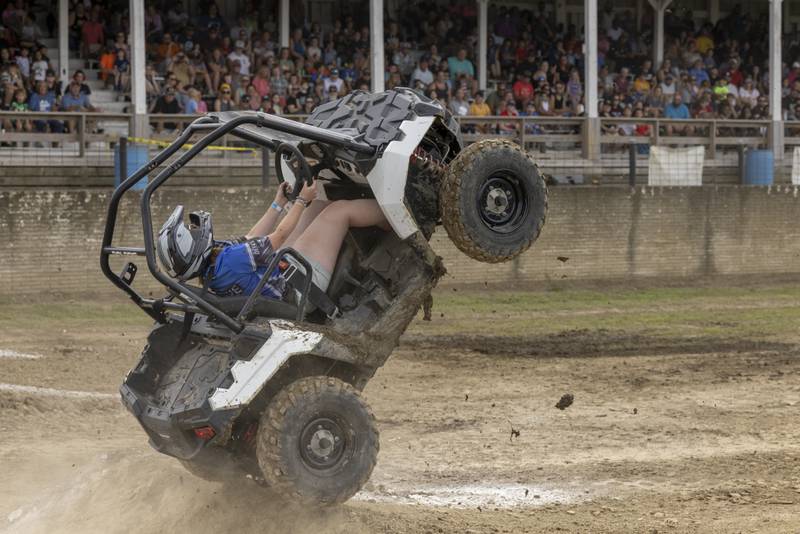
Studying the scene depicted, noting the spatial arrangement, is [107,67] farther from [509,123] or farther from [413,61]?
[509,123]

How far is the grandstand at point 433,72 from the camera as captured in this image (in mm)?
19266

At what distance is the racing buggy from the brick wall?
943 cm

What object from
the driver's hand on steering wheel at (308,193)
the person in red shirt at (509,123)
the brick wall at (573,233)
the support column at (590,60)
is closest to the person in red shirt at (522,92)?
the person in red shirt at (509,123)

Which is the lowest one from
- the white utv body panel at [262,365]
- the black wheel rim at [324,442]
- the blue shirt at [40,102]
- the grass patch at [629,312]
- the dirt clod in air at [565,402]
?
the grass patch at [629,312]

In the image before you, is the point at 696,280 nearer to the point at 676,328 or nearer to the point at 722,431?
the point at 676,328

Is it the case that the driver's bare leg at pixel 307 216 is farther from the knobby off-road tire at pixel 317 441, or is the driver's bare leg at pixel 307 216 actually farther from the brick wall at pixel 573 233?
the brick wall at pixel 573 233

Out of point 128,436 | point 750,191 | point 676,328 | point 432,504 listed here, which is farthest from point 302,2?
point 432,504

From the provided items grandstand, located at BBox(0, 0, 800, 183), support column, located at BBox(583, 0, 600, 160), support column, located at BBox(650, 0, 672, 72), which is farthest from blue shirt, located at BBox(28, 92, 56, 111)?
support column, located at BBox(650, 0, 672, 72)

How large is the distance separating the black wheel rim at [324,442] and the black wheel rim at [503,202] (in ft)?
5.03

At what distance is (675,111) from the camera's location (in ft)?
78.1

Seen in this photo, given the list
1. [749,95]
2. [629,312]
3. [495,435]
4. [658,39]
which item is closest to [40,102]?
[629,312]

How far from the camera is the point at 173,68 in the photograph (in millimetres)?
20297

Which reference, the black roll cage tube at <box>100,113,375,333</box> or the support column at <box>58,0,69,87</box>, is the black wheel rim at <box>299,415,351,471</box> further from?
the support column at <box>58,0,69,87</box>

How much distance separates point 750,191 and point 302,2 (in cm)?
949
